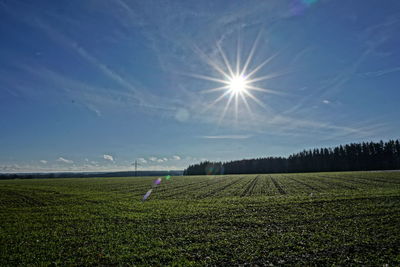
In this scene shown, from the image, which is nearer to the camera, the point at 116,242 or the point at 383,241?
the point at 383,241

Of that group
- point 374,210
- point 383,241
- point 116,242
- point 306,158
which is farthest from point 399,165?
point 116,242

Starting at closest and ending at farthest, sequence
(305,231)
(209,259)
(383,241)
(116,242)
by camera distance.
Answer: (209,259)
(383,241)
(116,242)
(305,231)

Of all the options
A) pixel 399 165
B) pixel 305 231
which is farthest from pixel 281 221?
pixel 399 165

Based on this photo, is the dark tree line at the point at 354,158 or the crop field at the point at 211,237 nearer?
the crop field at the point at 211,237

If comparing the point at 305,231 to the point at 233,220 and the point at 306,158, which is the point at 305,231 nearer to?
the point at 233,220

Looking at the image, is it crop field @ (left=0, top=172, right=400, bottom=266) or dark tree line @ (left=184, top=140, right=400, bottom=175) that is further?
dark tree line @ (left=184, top=140, right=400, bottom=175)

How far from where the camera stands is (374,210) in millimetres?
21109

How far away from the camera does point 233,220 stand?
1981cm

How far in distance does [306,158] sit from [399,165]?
59.3 metres

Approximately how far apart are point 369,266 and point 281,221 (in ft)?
29.2

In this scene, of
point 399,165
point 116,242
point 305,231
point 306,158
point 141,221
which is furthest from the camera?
point 306,158

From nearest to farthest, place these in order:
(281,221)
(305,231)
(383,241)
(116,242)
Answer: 1. (383,241)
2. (116,242)
3. (305,231)
4. (281,221)

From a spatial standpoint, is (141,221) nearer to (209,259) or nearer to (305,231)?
(209,259)

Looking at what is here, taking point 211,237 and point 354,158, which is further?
point 354,158
